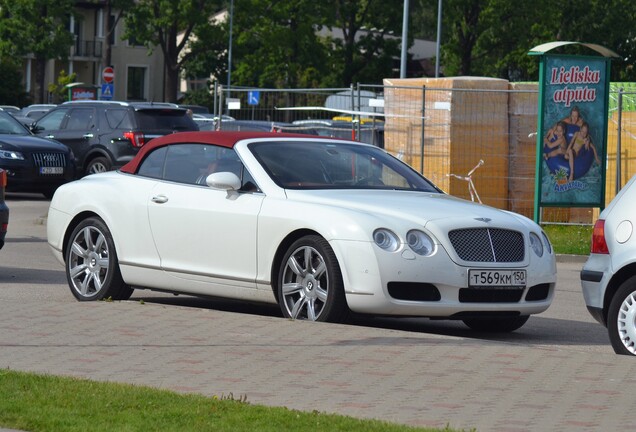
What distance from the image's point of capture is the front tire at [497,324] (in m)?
10.6

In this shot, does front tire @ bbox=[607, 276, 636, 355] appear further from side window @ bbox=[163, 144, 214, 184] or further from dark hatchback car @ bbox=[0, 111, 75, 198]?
dark hatchback car @ bbox=[0, 111, 75, 198]

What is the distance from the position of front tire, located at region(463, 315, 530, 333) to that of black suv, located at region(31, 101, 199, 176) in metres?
17.4

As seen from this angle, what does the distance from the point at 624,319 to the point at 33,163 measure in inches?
722

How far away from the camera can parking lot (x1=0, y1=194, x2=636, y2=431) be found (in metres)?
6.73

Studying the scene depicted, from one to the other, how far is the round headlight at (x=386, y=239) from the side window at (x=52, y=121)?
20355mm

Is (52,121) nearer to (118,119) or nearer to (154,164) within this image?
(118,119)

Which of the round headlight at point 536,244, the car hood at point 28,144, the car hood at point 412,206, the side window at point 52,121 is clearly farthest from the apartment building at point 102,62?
the round headlight at point 536,244

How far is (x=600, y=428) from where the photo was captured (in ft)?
20.6

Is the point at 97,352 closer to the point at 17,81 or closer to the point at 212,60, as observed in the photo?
the point at 17,81

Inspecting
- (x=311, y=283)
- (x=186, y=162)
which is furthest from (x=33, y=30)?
(x=311, y=283)

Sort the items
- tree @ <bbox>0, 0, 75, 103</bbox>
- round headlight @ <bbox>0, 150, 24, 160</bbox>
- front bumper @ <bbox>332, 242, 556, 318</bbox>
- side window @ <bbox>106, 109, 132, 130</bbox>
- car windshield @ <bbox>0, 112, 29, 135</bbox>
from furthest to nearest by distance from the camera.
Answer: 1. tree @ <bbox>0, 0, 75, 103</bbox>
2. side window @ <bbox>106, 109, 132, 130</bbox>
3. car windshield @ <bbox>0, 112, 29, 135</bbox>
4. round headlight @ <bbox>0, 150, 24, 160</bbox>
5. front bumper @ <bbox>332, 242, 556, 318</bbox>

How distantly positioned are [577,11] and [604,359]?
2527 inches

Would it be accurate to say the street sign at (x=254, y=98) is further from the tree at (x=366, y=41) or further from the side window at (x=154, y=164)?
the tree at (x=366, y=41)

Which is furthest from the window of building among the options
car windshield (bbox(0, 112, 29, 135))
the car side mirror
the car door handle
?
the car side mirror
